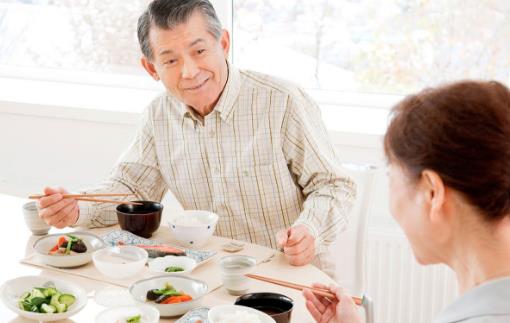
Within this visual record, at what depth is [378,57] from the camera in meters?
3.31

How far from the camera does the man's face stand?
222cm

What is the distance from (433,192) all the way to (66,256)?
107 cm

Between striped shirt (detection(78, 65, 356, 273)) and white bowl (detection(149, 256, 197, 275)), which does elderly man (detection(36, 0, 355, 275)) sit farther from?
white bowl (detection(149, 256, 197, 275))

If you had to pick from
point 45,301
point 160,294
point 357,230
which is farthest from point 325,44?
point 45,301

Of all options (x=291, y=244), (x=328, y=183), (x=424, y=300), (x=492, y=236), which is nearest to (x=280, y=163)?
(x=328, y=183)

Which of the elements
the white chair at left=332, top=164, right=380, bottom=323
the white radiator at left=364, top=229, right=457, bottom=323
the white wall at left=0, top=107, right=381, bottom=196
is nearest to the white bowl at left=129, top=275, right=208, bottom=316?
the white chair at left=332, top=164, right=380, bottom=323

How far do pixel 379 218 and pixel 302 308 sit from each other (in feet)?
4.74

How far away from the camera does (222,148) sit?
239cm

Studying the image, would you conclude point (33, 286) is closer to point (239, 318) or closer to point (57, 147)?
point (239, 318)

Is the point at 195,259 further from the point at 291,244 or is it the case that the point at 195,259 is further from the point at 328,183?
the point at 328,183

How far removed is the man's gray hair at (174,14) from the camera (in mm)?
2209

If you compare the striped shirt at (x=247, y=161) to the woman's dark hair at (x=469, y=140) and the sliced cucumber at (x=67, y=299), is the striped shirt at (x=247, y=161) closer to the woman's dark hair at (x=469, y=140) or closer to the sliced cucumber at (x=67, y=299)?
the sliced cucumber at (x=67, y=299)

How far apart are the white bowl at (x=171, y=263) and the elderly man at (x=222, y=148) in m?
0.39

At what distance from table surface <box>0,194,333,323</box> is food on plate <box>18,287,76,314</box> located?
0.03m
